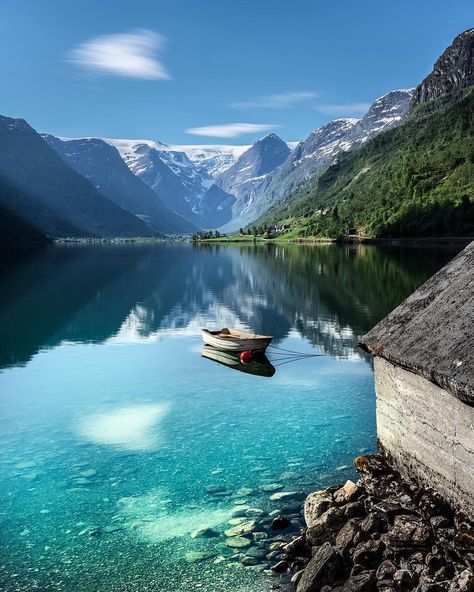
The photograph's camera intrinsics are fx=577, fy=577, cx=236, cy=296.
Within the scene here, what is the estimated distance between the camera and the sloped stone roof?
1429 centimetres

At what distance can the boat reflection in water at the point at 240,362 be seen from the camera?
41156 mm

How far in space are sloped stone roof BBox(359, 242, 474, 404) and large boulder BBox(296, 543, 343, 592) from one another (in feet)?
16.4

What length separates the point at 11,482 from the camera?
2183 cm

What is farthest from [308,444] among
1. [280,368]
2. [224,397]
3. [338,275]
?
[338,275]

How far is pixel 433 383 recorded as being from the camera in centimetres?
1541

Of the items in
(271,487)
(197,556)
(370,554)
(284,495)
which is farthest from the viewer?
(271,487)

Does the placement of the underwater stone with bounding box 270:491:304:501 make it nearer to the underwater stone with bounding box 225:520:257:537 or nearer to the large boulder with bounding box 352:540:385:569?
the underwater stone with bounding box 225:520:257:537

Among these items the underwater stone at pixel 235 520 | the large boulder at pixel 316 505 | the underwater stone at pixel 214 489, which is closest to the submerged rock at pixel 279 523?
the large boulder at pixel 316 505

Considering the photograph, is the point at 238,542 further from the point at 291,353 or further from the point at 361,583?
the point at 291,353

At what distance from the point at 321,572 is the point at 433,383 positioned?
220 inches

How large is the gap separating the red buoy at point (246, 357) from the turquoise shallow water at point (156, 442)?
197cm

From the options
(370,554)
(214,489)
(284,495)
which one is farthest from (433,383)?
(214,489)

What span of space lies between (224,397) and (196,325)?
2809cm

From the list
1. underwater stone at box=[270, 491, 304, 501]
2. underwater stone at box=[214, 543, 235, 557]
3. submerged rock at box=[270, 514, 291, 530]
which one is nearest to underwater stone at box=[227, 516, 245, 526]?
submerged rock at box=[270, 514, 291, 530]
